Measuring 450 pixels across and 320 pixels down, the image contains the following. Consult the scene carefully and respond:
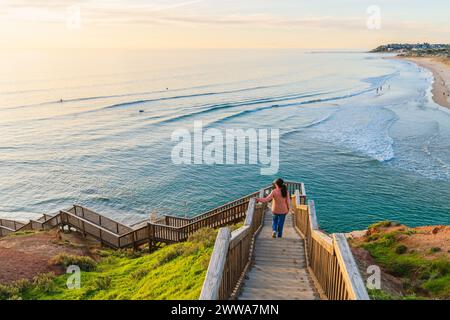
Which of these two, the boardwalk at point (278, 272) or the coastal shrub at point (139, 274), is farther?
the coastal shrub at point (139, 274)

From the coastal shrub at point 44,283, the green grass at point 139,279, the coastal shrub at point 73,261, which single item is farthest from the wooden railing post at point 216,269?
the coastal shrub at point 73,261

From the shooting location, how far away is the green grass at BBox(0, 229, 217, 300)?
9219 mm

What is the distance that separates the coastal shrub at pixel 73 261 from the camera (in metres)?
13.0

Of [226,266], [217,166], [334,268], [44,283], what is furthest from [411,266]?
[217,166]

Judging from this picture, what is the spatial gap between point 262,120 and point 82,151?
83.8ft

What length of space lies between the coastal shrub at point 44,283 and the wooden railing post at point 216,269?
24.2ft

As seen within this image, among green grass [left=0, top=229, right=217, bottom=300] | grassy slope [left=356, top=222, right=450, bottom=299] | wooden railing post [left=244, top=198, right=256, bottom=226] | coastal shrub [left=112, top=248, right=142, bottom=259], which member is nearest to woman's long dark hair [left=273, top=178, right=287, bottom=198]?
wooden railing post [left=244, top=198, right=256, bottom=226]

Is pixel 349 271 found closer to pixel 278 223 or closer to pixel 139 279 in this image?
pixel 278 223

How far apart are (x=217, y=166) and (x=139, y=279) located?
24.8 metres

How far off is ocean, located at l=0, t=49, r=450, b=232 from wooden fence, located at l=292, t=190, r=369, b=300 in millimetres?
16388

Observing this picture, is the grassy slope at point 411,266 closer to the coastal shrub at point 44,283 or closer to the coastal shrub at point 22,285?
the coastal shrub at point 44,283

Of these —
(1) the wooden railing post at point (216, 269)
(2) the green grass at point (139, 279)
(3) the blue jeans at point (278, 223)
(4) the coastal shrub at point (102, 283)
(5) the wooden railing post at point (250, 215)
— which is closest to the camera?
(1) the wooden railing post at point (216, 269)

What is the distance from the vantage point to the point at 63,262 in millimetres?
13070
